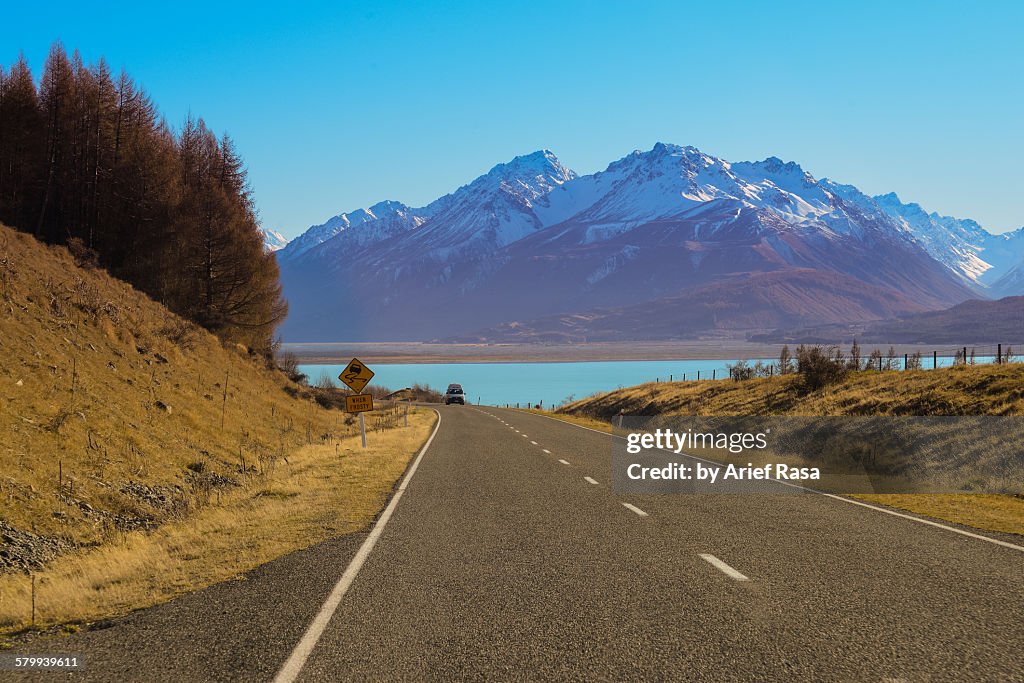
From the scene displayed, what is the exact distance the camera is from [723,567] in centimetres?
848

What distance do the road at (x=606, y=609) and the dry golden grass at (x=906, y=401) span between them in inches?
112

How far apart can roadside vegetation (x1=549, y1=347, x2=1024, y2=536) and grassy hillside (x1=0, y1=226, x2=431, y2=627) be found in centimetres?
1029

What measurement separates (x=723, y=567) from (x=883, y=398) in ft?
78.3

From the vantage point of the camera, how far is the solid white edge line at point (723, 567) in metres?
8.02

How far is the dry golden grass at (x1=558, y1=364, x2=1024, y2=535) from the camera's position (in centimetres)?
1408

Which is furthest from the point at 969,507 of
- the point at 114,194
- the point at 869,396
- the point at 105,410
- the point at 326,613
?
the point at 114,194

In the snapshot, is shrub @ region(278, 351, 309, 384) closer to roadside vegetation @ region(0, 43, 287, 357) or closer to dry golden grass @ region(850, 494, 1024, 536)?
roadside vegetation @ region(0, 43, 287, 357)

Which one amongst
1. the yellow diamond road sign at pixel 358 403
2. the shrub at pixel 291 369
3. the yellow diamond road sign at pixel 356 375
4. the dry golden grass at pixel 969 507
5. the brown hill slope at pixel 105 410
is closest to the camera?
the dry golden grass at pixel 969 507

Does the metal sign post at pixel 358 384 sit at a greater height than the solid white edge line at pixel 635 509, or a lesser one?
greater

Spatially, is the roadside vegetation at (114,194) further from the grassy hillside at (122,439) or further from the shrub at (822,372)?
the shrub at (822,372)

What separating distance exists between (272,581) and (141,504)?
8.71 metres

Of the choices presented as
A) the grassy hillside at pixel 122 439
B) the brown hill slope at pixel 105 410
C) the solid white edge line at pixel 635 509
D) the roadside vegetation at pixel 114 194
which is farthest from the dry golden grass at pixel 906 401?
the roadside vegetation at pixel 114 194

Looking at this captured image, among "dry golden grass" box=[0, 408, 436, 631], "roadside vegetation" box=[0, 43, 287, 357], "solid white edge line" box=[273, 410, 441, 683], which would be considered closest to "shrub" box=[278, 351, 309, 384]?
"roadside vegetation" box=[0, 43, 287, 357]

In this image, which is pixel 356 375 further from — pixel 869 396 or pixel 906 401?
pixel 869 396
